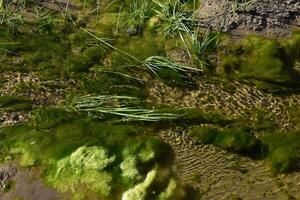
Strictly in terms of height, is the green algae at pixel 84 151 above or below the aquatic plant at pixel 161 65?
below

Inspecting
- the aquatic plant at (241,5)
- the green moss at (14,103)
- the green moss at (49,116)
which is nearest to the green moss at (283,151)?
the aquatic plant at (241,5)

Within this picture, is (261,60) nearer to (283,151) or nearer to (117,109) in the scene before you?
(283,151)

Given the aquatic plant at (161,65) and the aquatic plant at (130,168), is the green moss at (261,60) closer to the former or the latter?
the aquatic plant at (161,65)

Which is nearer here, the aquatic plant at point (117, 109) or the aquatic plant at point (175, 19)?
the aquatic plant at point (117, 109)

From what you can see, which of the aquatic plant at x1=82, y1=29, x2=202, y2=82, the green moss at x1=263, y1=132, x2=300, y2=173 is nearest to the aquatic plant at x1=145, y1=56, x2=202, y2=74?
the aquatic plant at x1=82, y1=29, x2=202, y2=82

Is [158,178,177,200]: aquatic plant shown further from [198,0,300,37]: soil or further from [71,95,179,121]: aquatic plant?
[198,0,300,37]: soil

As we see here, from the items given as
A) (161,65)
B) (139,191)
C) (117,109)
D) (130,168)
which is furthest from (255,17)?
(139,191)
